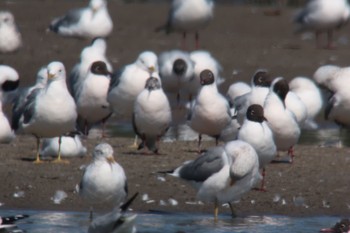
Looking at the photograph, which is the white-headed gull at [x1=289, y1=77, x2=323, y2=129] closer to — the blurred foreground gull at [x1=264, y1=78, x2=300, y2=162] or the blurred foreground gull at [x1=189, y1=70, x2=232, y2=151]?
the blurred foreground gull at [x1=189, y1=70, x2=232, y2=151]

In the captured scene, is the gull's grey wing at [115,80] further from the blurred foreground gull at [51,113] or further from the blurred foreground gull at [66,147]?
the blurred foreground gull at [51,113]

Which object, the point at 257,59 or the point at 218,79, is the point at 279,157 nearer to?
the point at 218,79

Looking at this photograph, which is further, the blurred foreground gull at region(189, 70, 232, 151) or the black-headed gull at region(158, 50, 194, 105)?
the black-headed gull at region(158, 50, 194, 105)

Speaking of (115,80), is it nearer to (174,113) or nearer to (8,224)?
(174,113)

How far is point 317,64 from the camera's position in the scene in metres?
22.8

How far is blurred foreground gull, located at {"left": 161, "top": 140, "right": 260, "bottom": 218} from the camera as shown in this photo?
1191 cm

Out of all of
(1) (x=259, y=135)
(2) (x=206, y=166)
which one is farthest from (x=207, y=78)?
(2) (x=206, y=166)

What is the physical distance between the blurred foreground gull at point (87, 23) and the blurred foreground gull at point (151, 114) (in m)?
9.51

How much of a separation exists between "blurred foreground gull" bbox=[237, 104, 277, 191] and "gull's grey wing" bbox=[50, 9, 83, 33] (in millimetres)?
12797

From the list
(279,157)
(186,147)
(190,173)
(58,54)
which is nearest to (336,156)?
(279,157)

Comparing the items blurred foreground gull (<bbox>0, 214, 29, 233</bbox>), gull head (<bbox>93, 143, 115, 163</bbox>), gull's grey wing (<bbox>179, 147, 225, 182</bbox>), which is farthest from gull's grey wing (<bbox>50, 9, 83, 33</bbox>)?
blurred foreground gull (<bbox>0, 214, 29, 233</bbox>)

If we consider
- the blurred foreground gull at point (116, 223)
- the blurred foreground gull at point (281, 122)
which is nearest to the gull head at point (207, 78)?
the blurred foreground gull at point (281, 122)

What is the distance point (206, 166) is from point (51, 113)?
9.23 feet

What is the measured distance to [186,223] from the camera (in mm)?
12086
